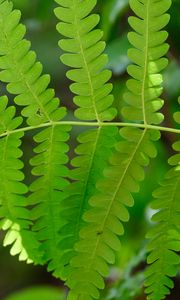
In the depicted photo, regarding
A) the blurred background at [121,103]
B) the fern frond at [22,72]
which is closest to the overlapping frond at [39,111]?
the fern frond at [22,72]

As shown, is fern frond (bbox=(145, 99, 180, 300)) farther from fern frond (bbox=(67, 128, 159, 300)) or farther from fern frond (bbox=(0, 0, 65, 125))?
fern frond (bbox=(0, 0, 65, 125))

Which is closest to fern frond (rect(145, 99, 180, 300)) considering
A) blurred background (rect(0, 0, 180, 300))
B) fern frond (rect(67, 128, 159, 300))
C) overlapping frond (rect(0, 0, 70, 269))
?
fern frond (rect(67, 128, 159, 300))

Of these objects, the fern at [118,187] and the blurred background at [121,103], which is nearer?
the fern at [118,187]

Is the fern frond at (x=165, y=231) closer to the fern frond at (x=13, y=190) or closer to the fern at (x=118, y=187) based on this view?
the fern at (x=118, y=187)

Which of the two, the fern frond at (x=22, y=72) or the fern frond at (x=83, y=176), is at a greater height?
the fern frond at (x=22, y=72)

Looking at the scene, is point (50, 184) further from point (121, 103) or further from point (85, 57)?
point (121, 103)

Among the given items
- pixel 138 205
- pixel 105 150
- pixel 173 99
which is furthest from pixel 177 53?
pixel 105 150

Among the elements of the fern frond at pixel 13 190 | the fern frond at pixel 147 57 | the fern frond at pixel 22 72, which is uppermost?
the fern frond at pixel 147 57
